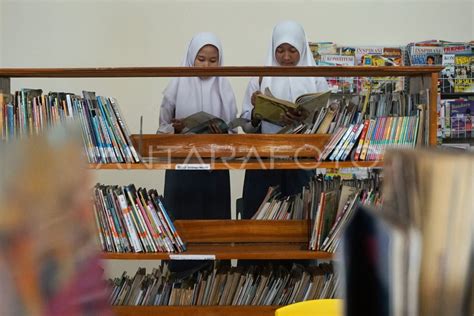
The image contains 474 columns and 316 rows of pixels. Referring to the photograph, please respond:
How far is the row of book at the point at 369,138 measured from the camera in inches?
104

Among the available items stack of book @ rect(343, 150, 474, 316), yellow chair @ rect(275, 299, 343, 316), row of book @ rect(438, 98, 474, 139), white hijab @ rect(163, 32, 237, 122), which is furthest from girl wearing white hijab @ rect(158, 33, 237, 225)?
stack of book @ rect(343, 150, 474, 316)

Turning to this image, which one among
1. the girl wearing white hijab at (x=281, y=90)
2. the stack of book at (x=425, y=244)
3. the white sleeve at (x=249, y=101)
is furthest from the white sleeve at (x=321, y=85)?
the stack of book at (x=425, y=244)

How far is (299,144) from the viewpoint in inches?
107

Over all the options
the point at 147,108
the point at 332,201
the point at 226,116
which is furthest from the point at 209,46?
the point at 147,108

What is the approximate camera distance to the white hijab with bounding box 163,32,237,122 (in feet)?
11.3

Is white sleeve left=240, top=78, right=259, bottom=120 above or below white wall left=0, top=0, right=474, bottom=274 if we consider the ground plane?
below

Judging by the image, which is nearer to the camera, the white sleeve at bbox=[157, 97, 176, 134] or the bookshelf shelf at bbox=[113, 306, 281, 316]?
the bookshelf shelf at bbox=[113, 306, 281, 316]

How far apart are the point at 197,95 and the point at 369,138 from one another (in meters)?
1.14

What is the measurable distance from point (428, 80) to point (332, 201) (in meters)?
0.63

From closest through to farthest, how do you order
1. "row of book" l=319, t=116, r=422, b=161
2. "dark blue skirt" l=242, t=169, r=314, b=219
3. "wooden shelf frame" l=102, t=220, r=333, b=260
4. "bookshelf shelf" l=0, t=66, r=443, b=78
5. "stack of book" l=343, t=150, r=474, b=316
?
"stack of book" l=343, t=150, r=474, b=316 → "bookshelf shelf" l=0, t=66, r=443, b=78 → "row of book" l=319, t=116, r=422, b=161 → "wooden shelf frame" l=102, t=220, r=333, b=260 → "dark blue skirt" l=242, t=169, r=314, b=219

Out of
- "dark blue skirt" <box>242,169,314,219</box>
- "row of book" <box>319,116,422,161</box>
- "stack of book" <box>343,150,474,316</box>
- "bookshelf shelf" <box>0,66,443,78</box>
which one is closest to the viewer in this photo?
"stack of book" <box>343,150,474,316</box>

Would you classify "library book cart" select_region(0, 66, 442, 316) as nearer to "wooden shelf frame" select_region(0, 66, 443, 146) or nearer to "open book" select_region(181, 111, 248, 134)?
"wooden shelf frame" select_region(0, 66, 443, 146)

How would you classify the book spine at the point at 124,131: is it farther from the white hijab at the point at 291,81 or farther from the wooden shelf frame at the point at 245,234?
the white hijab at the point at 291,81

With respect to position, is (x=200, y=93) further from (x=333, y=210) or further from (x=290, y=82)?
(x=333, y=210)
